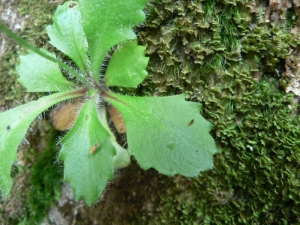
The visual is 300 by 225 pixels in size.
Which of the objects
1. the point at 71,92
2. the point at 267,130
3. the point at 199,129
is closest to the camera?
the point at 199,129

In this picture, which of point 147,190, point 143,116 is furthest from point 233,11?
point 147,190

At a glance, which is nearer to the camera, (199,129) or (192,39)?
(199,129)

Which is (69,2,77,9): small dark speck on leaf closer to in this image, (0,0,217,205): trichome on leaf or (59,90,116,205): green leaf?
(0,0,217,205): trichome on leaf

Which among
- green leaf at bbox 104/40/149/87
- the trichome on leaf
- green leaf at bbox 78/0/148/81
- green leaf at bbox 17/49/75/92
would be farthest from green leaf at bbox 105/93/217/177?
green leaf at bbox 17/49/75/92

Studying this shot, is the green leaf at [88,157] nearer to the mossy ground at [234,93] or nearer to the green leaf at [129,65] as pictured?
the green leaf at [129,65]

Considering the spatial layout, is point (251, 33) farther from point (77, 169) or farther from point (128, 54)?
point (77, 169)

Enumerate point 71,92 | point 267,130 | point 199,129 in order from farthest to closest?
point 71,92 → point 267,130 → point 199,129

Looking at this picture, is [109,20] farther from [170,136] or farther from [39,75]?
[170,136]

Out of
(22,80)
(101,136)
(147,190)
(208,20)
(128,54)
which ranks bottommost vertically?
(147,190)
